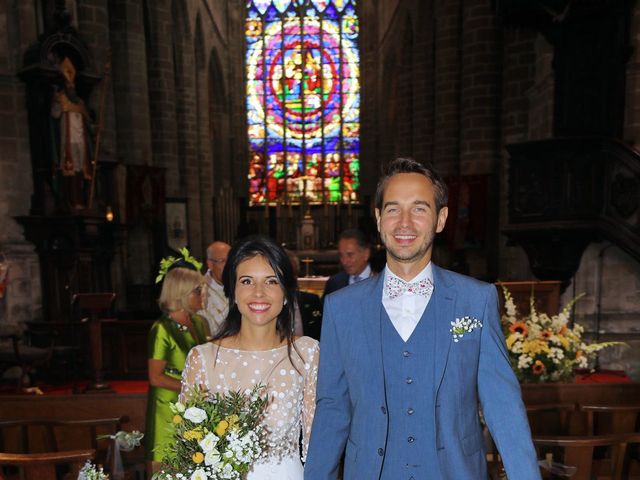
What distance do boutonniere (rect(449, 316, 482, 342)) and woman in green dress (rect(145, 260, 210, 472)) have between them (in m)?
1.87

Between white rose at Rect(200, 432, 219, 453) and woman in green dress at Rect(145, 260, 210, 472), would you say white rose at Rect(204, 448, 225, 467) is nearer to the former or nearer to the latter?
white rose at Rect(200, 432, 219, 453)

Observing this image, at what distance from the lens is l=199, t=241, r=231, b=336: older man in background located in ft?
13.9

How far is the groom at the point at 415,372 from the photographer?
1.54 metres

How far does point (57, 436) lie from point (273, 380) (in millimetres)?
2495

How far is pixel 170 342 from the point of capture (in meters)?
3.02

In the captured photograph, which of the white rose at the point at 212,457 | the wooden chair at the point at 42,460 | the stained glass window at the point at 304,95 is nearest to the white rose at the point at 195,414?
the white rose at the point at 212,457

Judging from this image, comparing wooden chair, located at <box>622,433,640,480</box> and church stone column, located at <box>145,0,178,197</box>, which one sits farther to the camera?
church stone column, located at <box>145,0,178,197</box>

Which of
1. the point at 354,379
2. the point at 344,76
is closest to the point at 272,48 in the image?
the point at 344,76

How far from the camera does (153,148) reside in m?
12.9

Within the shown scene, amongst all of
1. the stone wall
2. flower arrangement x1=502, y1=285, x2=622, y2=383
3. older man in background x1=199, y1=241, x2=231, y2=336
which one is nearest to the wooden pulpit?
the stone wall

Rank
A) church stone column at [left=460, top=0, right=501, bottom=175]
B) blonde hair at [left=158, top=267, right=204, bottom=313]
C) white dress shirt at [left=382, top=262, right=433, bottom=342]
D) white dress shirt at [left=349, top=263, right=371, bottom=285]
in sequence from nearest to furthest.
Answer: white dress shirt at [left=382, top=262, right=433, bottom=342]
blonde hair at [left=158, top=267, right=204, bottom=313]
white dress shirt at [left=349, top=263, right=371, bottom=285]
church stone column at [left=460, top=0, right=501, bottom=175]

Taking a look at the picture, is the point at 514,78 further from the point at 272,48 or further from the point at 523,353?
the point at 272,48

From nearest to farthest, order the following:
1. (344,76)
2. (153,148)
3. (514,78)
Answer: (514,78) < (153,148) < (344,76)

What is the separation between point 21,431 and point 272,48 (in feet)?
64.5
